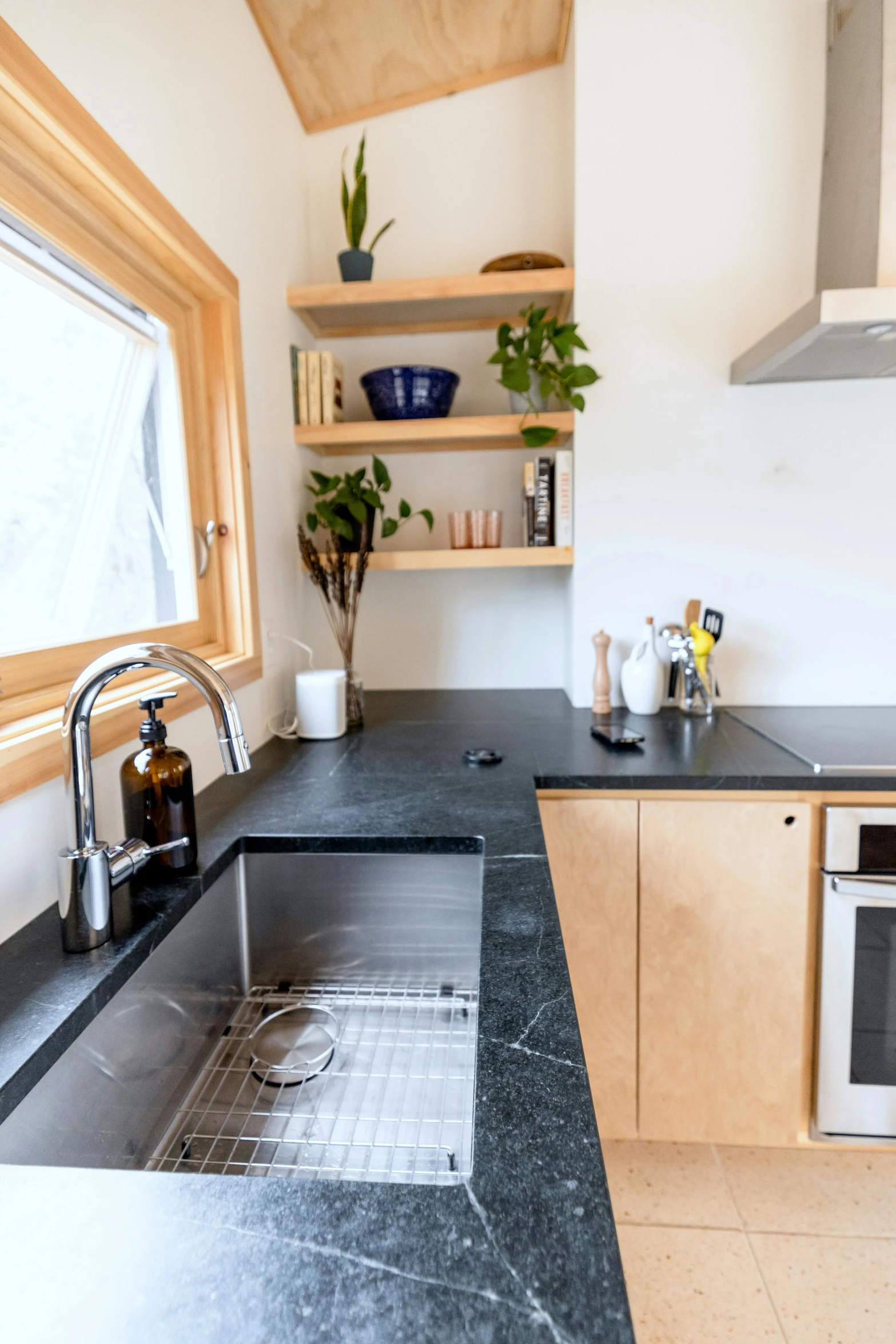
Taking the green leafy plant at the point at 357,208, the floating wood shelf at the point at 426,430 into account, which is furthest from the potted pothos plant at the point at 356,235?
the floating wood shelf at the point at 426,430

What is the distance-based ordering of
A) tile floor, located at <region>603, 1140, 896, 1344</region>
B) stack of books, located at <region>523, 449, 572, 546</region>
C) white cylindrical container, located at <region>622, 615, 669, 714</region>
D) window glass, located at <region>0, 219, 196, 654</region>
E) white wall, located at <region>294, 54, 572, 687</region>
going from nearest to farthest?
window glass, located at <region>0, 219, 196, 654</region>
tile floor, located at <region>603, 1140, 896, 1344</region>
white cylindrical container, located at <region>622, 615, 669, 714</region>
stack of books, located at <region>523, 449, 572, 546</region>
white wall, located at <region>294, 54, 572, 687</region>

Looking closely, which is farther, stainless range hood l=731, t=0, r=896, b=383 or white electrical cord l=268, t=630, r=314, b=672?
white electrical cord l=268, t=630, r=314, b=672

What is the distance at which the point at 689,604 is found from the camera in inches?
84.2

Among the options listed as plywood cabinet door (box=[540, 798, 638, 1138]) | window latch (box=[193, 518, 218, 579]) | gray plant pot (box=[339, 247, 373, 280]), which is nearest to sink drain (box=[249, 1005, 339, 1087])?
plywood cabinet door (box=[540, 798, 638, 1138])

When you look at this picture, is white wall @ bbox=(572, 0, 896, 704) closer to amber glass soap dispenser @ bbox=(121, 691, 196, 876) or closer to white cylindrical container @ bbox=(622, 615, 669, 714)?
white cylindrical container @ bbox=(622, 615, 669, 714)

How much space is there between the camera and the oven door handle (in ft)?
4.99

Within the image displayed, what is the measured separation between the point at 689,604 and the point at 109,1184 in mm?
1888

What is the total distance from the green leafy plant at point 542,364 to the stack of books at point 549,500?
96mm

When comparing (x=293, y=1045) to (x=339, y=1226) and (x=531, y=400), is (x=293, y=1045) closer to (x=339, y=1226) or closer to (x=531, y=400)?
(x=339, y=1226)

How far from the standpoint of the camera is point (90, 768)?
3.01 ft

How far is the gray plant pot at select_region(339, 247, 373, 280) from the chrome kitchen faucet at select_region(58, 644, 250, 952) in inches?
64.4

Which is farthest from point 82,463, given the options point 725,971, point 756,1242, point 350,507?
point 756,1242

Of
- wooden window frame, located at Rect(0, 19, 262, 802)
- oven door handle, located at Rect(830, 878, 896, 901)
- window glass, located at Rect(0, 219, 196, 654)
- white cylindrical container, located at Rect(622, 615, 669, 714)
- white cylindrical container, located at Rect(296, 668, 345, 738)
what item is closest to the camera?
wooden window frame, located at Rect(0, 19, 262, 802)

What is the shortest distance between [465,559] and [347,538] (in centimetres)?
33
